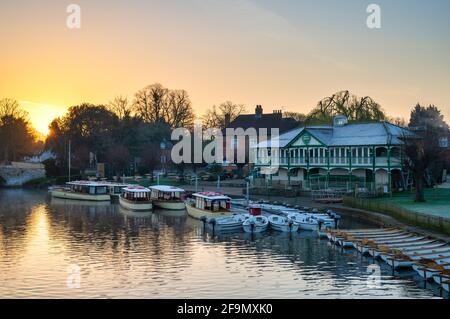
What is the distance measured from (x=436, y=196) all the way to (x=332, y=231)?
2363 cm

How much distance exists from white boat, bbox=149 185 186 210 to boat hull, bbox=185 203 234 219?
3.90 m

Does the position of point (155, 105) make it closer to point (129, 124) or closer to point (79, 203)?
point (129, 124)

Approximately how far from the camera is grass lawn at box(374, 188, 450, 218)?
2095 inches

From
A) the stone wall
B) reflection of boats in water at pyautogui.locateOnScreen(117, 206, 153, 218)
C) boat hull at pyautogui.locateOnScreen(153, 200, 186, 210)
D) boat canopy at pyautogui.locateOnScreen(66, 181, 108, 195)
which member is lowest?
reflection of boats in water at pyautogui.locateOnScreen(117, 206, 153, 218)

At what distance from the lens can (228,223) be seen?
5450 centimetres

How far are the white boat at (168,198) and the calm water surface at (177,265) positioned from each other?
12.3m

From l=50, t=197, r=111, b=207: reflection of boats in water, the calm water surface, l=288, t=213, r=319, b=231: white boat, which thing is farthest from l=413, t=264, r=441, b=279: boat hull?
l=50, t=197, r=111, b=207: reflection of boats in water

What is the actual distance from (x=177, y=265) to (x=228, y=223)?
16.1 m

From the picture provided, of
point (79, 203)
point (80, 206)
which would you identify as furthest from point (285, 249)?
point (79, 203)

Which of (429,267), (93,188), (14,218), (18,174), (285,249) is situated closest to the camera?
(429,267)

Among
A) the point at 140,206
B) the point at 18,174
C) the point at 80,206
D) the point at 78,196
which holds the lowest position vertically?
the point at 80,206

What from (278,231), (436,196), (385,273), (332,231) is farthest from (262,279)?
(436,196)

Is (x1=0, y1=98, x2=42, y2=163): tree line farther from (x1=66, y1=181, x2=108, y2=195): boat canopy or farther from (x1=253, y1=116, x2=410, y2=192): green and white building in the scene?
(x1=253, y1=116, x2=410, y2=192): green and white building
